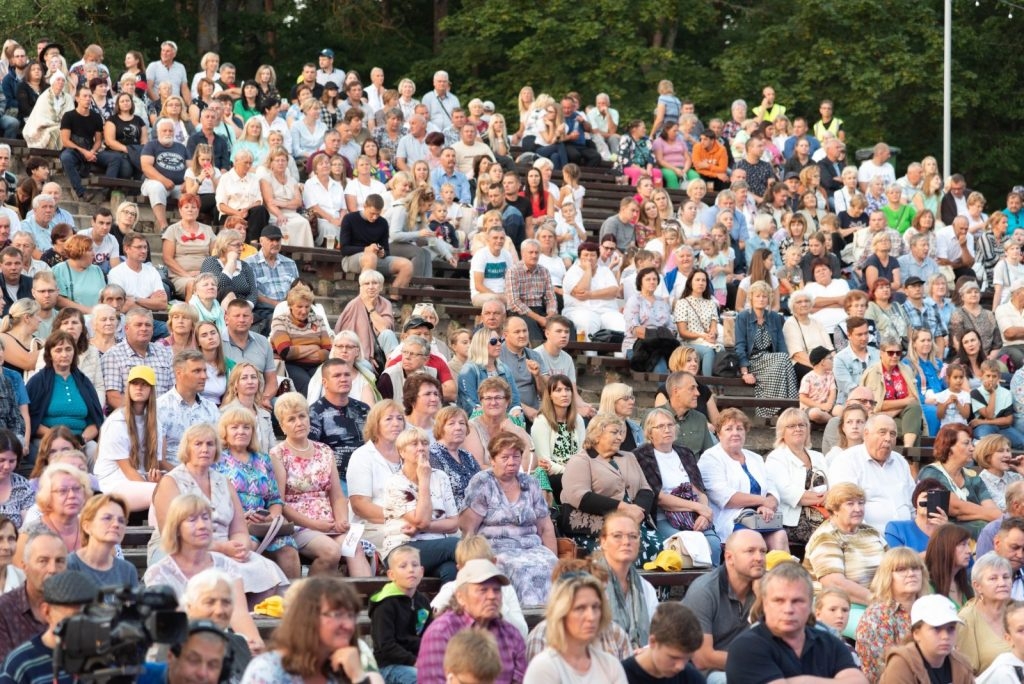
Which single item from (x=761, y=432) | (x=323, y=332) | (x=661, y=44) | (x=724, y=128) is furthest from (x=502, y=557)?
(x=661, y=44)

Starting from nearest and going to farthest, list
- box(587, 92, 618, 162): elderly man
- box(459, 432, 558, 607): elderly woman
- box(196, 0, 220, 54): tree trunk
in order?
box(459, 432, 558, 607): elderly woman < box(587, 92, 618, 162): elderly man < box(196, 0, 220, 54): tree trunk

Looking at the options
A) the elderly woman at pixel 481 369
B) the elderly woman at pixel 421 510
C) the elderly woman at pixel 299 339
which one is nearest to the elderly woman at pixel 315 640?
the elderly woman at pixel 421 510

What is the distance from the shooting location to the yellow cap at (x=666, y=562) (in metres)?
9.59

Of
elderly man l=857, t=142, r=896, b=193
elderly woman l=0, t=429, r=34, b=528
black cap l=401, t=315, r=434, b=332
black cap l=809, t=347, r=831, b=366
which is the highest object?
elderly man l=857, t=142, r=896, b=193

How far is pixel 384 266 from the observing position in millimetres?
15125

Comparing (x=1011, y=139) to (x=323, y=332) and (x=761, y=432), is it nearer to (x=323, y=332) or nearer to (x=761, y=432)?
(x=761, y=432)

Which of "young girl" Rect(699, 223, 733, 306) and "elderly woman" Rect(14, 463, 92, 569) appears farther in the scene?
"young girl" Rect(699, 223, 733, 306)

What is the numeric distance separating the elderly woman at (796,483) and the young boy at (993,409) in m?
2.94

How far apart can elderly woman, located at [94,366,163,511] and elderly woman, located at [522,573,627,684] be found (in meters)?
2.93

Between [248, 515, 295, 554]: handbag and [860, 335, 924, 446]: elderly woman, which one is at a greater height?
[860, 335, 924, 446]: elderly woman

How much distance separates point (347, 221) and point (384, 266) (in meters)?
0.51

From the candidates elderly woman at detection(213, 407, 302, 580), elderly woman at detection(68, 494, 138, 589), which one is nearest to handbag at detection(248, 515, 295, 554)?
elderly woman at detection(213, 407, 302, 580)

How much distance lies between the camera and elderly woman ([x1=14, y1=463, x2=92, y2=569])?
7520 mm

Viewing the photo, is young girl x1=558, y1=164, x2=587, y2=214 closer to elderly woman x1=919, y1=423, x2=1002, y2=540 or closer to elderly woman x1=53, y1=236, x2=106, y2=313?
elderly woman x1=53, y1=236, x2=106, y2=313
